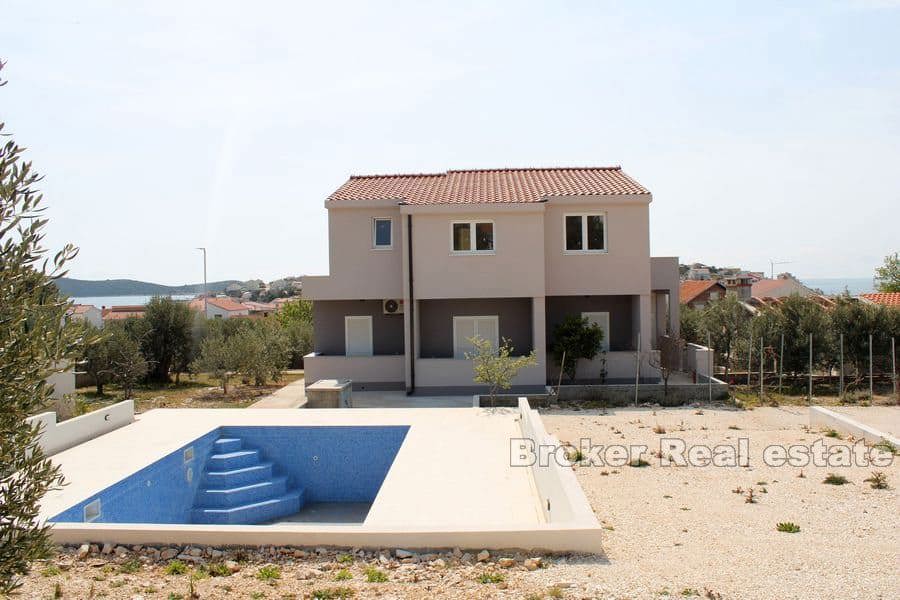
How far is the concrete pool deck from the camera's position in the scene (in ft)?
26.4

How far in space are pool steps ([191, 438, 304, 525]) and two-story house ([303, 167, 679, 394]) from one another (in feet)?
23.3

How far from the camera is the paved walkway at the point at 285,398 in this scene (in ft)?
64.8

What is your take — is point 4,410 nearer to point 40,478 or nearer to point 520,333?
point 40,478

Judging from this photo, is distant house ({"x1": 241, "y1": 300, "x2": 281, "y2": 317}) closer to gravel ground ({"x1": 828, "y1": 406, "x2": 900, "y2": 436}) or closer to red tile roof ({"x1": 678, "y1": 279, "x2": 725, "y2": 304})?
red tile roof ({"x1": 678, "y1": 279, "x2": 725, "y2": 304})

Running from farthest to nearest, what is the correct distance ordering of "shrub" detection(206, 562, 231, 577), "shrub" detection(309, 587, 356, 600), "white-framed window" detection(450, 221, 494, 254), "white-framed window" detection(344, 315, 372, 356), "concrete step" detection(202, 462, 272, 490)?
"white-framed window" detection(344, 315, 372, 356) → "white-framed window" detection(450, 221, 494, 254) → "concrete step" detection(202, 462, 272, 490) → "shrub" detection(206, 562, 231, 577) → "shrub" detection(309, 587, 356, 600)

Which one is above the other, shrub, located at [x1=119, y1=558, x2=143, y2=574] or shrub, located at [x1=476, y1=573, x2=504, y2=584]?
shrub, located at [x1=476, y1=573, x2=504, y2=584]

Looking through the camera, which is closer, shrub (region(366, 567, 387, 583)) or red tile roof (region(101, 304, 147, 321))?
shrub (region(366, 567, 387, 583))

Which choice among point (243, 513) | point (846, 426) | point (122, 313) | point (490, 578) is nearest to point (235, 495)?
point (243, 513)

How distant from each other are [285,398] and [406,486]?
11326mm

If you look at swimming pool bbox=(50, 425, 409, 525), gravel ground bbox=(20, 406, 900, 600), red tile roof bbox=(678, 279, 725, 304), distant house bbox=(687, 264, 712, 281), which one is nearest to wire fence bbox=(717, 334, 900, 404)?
gravel ground bbox=(20, 406, 900, 600)

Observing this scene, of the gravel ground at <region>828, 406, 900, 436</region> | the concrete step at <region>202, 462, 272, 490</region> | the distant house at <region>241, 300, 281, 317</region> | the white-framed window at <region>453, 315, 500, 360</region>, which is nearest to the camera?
the concrete step at <region>202, 462, 272, 490</region>

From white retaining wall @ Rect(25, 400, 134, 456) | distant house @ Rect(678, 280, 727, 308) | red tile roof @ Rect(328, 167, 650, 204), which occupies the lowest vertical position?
white retaining wall @ Rect(25, 400, 134, 456)

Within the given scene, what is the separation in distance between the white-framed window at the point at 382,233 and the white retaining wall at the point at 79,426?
28.6ft

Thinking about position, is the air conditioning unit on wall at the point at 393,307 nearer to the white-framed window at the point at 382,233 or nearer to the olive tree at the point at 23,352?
the white-framed window at the point at 382,233
